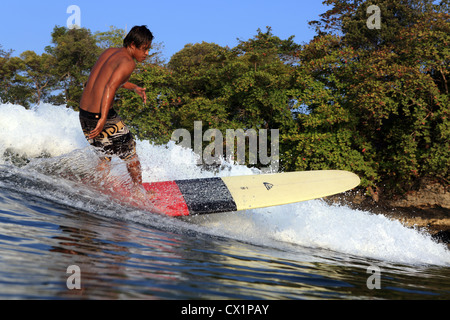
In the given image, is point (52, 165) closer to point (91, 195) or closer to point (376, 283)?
point (91, 195)

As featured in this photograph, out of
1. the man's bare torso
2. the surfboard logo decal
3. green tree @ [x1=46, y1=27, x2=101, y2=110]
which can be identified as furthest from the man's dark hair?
green tree @ [x1=46, y1=27, x2=101, y2=110]

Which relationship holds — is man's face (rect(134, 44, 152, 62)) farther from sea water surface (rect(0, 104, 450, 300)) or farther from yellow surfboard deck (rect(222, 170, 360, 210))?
yellow surfboard deck (rect(222, 170, 360, 210))

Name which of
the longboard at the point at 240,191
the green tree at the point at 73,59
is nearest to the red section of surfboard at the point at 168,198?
the longboard at the point at 240,191

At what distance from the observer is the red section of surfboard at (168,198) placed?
16.5 feet

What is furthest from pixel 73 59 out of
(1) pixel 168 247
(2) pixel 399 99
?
(1) pixel 168 247

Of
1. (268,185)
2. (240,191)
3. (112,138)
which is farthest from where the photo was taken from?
(268,185)

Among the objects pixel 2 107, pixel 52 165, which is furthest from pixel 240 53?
pixel 52 165

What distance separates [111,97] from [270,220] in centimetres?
287

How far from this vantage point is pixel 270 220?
241 inches

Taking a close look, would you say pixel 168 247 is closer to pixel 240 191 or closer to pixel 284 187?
pixel 240 191

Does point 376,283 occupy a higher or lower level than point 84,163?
lower

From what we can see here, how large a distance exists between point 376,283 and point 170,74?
14443 mm
